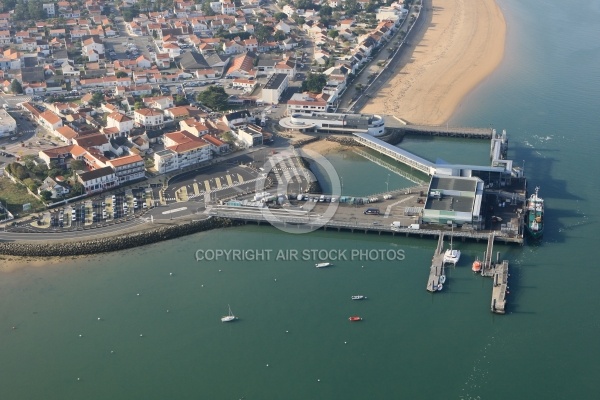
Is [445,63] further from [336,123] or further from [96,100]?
[96,100]

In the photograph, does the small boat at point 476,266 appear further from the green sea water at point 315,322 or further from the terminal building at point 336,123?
the terminal building at point 336,123

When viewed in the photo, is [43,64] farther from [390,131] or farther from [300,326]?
[300,326]

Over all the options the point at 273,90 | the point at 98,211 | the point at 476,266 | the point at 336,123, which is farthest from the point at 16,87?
the point at 476,266

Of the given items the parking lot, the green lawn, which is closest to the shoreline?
the parking lot

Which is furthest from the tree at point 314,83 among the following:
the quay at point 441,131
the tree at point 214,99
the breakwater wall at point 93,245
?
the breakwater wall at point 93,245

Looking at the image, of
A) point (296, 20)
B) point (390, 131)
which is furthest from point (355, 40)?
Answer: point (390, 131)

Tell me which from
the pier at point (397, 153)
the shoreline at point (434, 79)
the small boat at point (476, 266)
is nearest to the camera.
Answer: the small boat at point (476, 266)

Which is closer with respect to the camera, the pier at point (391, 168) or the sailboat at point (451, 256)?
the sailboat at point (451, 256)

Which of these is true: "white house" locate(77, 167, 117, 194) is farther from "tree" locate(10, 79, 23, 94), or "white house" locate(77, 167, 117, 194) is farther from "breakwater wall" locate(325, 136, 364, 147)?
"tree" locate(10, 79, 23, 94)
